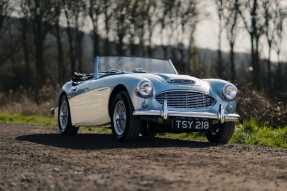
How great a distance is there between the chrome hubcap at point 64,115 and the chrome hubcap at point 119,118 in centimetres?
268

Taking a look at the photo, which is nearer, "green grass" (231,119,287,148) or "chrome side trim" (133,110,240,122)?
"chrome side trim" (133,110,240,122)

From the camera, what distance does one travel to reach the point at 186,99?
9.03 metres

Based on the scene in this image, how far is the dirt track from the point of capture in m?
5.13

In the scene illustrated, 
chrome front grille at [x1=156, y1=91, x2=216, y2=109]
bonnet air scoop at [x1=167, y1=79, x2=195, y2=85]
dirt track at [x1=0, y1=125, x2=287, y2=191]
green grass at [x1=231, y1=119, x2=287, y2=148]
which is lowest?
green grass at [x1=231, y1=119, x2=287, y2=148]

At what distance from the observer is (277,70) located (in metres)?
43.0

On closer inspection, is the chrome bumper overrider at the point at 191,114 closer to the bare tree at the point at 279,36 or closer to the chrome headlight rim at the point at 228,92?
the chrome headlight rim at the point at 228,92

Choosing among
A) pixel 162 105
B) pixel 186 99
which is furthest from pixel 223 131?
pixel 162 105

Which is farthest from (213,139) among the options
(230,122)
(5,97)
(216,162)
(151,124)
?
(5,97)

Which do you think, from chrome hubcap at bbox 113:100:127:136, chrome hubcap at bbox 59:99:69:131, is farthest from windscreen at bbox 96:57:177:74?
chrome hubcap at bbox 113:100:127:136

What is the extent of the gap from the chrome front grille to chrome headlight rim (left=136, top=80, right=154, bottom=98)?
14cm

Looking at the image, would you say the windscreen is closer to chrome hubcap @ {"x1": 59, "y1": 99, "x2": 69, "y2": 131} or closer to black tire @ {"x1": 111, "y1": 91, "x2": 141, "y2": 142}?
chrome hubcap @ {"x1": 59, "y1": 99, "x2": 69, "y2": 131}

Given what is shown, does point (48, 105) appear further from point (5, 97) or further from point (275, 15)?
point (275, 15)

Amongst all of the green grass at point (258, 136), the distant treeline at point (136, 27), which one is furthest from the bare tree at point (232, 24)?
the green grass at point (258, 136)

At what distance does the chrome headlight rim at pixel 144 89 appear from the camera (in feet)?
29.0
